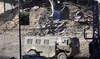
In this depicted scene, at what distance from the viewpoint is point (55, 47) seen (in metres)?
26.9

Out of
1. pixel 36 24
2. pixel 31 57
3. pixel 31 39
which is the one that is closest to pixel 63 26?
pixel 36 24

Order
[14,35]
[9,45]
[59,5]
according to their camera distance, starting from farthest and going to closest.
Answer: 1. [59,5]
2. [14,35]
3. [9,45]

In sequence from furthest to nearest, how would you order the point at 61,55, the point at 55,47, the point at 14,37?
the point at 14,37
the point at 61,55
the point at 55,47

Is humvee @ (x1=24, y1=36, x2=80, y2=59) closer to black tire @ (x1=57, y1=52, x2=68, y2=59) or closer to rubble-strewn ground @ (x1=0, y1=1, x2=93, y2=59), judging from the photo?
black tire @ (x1=57, y1=52, x2=68, y2=59)

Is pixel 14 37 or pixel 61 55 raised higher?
pixel 61 55

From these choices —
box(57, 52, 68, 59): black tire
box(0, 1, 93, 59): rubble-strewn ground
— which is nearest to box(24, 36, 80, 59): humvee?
box(57, 52, 68, 59): black tire

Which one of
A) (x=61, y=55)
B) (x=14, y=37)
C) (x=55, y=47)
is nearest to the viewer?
(x=55, y=47)

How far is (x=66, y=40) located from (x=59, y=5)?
1842 centimetres

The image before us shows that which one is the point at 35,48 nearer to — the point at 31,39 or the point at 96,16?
the point at 31,39

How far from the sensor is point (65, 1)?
152 feet

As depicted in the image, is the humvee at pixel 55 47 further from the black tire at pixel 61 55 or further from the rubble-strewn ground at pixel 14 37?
the rubble-strewn ground at pixel 14 37

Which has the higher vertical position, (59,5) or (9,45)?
(59,5)

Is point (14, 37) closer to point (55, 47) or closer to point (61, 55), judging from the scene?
point (61, 55)

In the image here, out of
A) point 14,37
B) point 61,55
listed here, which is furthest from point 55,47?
point 14,37
